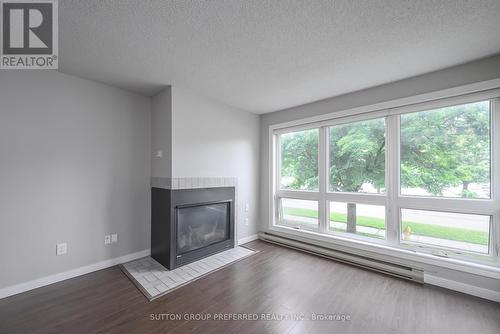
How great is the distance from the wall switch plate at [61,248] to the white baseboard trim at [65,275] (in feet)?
0.81

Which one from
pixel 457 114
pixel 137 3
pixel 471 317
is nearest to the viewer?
pixel 137 3

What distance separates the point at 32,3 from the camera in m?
1.50

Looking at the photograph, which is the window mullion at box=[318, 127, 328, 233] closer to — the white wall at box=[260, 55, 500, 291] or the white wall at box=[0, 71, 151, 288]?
the white wall at box=[260, 55, 500, 291]

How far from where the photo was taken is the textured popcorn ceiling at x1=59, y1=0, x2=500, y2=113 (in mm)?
1493

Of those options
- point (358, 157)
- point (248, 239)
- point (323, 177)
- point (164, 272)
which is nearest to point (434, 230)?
point (358, 157)

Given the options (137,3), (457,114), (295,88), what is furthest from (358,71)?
(137,3)

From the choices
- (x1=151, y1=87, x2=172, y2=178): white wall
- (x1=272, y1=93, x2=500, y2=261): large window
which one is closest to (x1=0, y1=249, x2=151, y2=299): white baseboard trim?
(x1=151, y1=87, x2=172, y2=178): white wall

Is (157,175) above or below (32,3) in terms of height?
below

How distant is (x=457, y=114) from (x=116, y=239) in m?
4.75

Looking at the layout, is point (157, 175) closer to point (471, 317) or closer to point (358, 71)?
point (358, 71)

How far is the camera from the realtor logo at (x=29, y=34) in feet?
5.01

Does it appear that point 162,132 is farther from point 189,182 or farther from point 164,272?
point 164,272

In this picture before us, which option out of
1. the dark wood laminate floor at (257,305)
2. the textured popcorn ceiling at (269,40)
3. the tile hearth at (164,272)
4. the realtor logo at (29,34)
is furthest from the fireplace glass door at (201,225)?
the realtor logo at (29,34)

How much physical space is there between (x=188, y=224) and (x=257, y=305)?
1448mm
